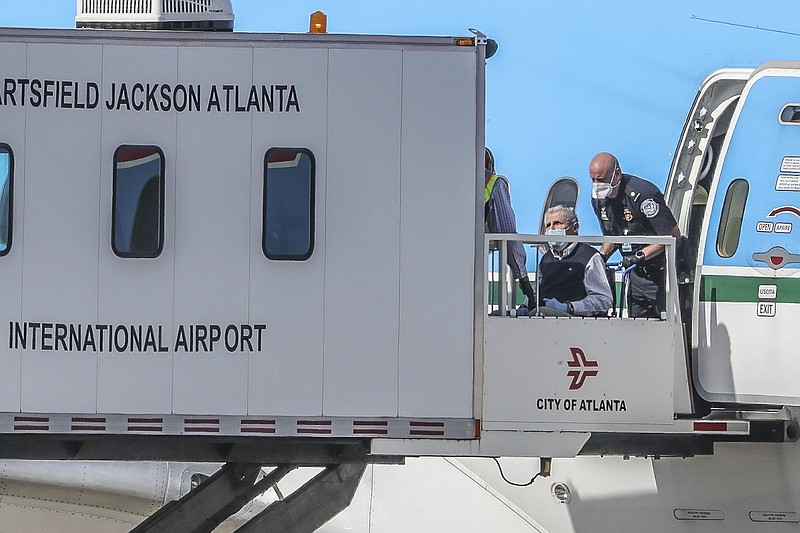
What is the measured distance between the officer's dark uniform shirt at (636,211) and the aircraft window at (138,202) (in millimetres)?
2754

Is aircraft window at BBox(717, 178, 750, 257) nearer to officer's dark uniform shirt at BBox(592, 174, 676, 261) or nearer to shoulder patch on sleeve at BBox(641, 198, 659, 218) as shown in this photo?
officer's dark uniform shirt at BBox(592, 174, 676, 261)

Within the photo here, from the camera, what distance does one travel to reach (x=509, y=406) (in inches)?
213

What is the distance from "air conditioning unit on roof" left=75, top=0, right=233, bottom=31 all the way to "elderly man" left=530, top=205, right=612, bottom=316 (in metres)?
2.24

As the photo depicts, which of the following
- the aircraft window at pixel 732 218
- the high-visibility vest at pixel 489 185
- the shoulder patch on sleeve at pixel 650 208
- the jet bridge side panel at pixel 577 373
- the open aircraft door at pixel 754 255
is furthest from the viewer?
the aircraft window at pixel 732 218

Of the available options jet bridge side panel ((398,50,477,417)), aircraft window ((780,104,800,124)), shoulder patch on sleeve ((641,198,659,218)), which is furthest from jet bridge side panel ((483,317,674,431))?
aircraft window ((780,104,800,124))

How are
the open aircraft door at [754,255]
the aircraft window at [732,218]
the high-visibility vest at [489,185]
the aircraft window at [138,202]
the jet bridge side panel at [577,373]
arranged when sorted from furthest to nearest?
1. the aircraft window at [732,218]
2. the open aircraft door at [754,255]
3. the high-visibility vest at [489,185]
4. the jet bridge side panel at [577,373]
5. the aircraft window at [138,202]

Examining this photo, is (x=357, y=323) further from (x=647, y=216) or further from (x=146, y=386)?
(x=647, y=216)

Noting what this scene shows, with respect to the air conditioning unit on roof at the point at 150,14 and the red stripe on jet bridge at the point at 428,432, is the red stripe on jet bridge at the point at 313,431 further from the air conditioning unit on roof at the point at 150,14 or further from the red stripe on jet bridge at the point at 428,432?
the air conditioning unit on roof at the point at 150,14

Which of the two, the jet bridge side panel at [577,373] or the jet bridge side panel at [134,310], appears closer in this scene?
the jet bridge side panel at [134,310]

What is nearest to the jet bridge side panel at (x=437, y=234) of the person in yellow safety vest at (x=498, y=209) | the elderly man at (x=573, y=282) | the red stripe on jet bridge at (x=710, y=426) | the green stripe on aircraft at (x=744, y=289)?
the person in yellow safety vest at (x=498, y=209)

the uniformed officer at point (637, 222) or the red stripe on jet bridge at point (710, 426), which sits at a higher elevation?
the uniformed officer at point (637, 222)

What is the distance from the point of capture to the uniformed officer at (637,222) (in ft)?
19.8

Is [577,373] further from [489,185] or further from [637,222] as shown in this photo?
[637,222]

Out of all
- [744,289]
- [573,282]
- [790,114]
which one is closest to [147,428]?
[573,282]
